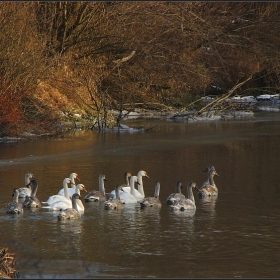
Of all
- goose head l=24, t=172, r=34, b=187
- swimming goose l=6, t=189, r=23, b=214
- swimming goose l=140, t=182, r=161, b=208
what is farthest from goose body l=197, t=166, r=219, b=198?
swimming goose l=6, t=189, r=23, b=214

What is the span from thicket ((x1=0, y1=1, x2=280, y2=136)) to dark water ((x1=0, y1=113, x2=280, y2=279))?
10.4ft

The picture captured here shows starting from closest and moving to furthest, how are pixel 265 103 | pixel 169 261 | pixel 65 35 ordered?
1. pixel 169 261
2. pixel 65 35
3. pixel 265 103

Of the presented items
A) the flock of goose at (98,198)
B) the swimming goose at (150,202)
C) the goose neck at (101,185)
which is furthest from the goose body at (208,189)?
the goose neck at (101,185)

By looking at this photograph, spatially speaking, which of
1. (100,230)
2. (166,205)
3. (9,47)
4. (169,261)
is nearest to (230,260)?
(169,261)

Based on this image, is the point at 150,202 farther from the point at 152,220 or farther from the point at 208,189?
the point at 208,189

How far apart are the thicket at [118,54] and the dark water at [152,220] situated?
316cm

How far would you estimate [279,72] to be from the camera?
3588 cm

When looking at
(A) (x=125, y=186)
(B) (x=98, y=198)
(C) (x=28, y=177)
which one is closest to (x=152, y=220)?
(B) (x=98, y=198)

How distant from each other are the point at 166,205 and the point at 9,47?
37.6 feet

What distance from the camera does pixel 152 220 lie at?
464 inches

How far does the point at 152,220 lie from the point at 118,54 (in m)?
19.1

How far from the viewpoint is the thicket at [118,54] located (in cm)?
2364

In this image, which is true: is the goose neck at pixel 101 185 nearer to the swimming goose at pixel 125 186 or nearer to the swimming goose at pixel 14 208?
the swimming goose at pixel 125 186

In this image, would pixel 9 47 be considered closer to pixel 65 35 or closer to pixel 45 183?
pixel 65 35
